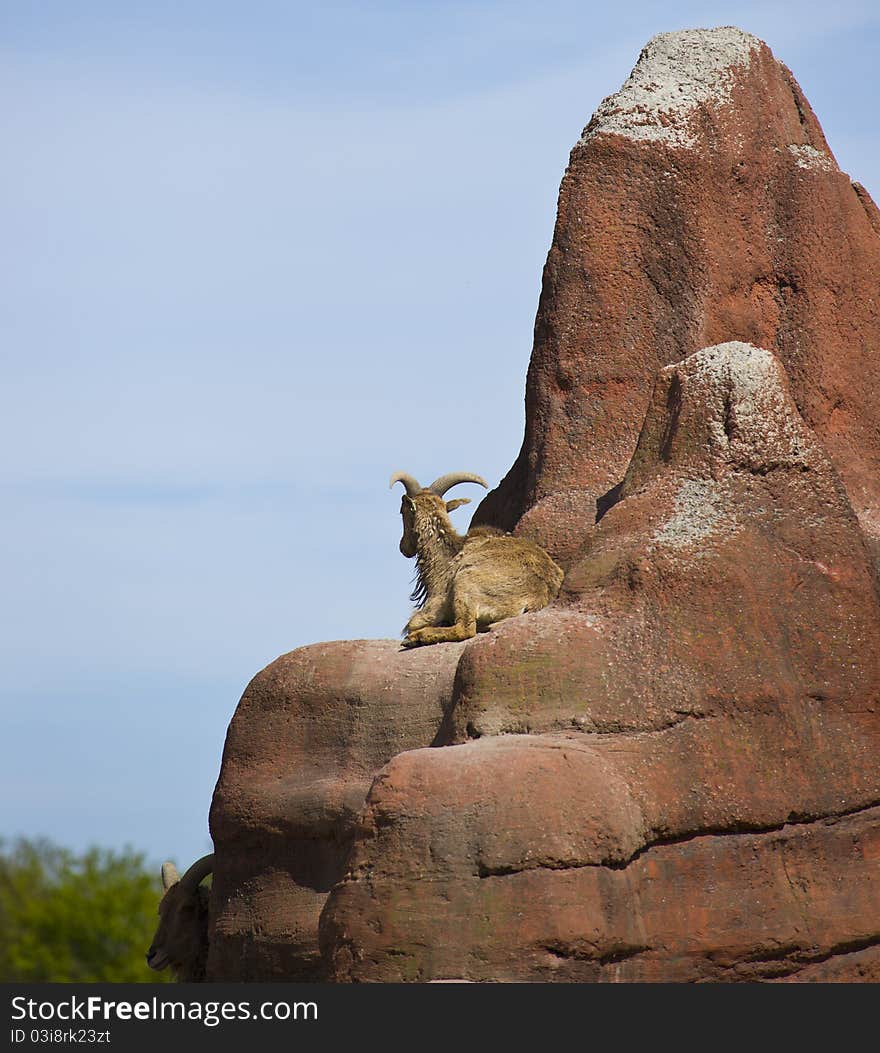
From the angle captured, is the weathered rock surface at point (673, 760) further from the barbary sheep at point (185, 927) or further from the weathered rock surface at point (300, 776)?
the barbary sheep at point (185, 927)

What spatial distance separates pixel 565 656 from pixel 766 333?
4454mm

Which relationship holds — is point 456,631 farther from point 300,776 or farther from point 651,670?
point 651,670

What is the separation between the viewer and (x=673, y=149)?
14.1 m

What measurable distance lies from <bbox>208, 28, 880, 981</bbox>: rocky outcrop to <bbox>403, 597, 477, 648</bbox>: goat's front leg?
0.74 ft

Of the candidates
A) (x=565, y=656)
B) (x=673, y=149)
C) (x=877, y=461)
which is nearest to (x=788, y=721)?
(x=565, y=656)

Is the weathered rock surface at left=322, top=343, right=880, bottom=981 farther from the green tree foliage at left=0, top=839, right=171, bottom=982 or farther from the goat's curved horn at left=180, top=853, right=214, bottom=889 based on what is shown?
the green tree foliage at left=0, top=839, right=171, bottom=982

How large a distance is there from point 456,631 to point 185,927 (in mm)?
3904

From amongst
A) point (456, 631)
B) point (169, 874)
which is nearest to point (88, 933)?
point (169, 874)

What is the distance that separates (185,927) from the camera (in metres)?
15.2

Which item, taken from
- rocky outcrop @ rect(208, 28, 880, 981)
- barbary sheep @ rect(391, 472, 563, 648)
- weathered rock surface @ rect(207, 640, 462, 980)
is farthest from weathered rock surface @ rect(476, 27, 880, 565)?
weathered rock surface @ rect(207, 640, 462, 980)

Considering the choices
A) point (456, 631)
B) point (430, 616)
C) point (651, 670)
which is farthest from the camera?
point (430, 616)

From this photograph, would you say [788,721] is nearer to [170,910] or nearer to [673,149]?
[673,149]

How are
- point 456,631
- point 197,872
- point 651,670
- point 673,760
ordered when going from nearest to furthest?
point 673,760, point 651,670, point 456,631, point 197,872

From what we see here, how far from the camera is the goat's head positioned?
575 inches
